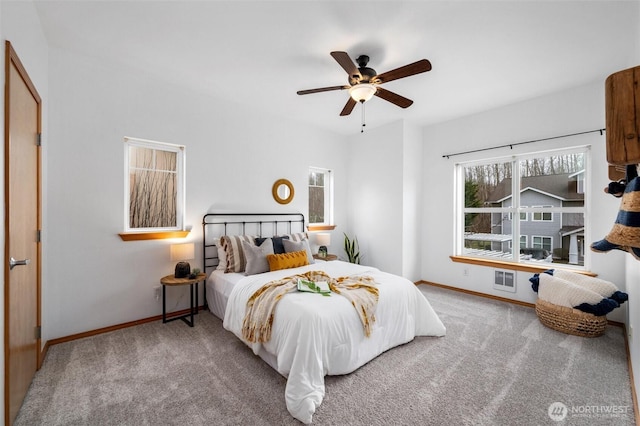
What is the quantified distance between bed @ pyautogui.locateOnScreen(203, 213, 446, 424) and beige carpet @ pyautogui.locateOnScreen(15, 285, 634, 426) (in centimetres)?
10

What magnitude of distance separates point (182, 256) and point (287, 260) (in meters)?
1.21

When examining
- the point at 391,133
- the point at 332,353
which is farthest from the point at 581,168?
the point at 332,353

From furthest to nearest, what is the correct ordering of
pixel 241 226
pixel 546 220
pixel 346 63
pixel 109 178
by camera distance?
pixel 241 226 → pixel 546 220 → pixel 109 178 → pixel 346 63

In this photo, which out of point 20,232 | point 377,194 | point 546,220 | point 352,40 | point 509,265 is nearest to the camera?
point 20,232

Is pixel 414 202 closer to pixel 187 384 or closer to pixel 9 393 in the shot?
pixel 187 384

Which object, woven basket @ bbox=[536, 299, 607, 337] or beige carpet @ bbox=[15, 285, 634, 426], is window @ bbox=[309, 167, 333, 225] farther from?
woven basket @ bbox=[536, 299, 607, 337]

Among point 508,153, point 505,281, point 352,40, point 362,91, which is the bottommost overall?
point 505,281

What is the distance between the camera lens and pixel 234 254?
3.42 meters

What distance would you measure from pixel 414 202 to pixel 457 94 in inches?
71.7

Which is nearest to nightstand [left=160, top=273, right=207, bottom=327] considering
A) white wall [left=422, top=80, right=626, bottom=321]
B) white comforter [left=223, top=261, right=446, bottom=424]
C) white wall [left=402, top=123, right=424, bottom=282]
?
white comforter [left=223, top=261, right=446, bottom=424]

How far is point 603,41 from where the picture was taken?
249cm

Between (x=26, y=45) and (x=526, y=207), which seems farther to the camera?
(x=526, y=207)

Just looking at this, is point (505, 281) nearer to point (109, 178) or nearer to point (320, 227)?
point (320, 227)

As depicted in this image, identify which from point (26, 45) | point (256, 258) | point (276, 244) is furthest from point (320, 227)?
point (26, 45)
